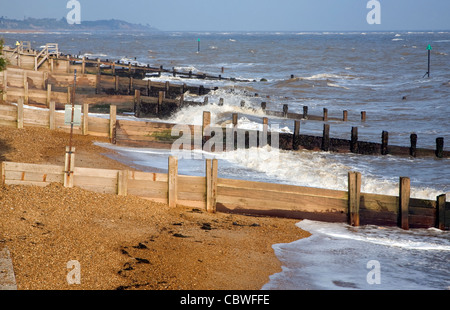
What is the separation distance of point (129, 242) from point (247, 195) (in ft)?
12.7

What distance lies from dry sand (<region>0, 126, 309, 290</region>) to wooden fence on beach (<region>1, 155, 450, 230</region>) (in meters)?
0.26

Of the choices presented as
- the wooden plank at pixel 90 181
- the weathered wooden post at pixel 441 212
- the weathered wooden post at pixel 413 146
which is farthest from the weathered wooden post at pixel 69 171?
the weathered wooden post at pixel 413 146

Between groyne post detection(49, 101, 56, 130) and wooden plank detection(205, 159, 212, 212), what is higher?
groyne post detection(49, 101, 56, 130)

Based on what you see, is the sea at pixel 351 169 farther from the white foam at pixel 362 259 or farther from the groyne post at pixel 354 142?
the groyne post at pixel 354 142

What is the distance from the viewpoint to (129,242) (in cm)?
1145

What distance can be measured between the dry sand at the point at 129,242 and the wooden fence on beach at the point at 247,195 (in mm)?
263

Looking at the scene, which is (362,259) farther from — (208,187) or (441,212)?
(208,187)

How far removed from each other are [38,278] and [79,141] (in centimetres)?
1296

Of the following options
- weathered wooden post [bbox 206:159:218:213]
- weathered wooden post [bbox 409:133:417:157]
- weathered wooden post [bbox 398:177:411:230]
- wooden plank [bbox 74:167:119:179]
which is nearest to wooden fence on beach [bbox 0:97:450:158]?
weathered wooden post [bbox 409:133:417:157]

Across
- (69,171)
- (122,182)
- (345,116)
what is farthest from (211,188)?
(345,116)

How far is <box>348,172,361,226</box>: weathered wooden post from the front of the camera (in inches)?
556

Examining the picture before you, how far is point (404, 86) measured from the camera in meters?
57.1

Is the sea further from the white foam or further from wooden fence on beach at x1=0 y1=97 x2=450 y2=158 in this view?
wooden fence on beach at x1=0 y1=97 x2=450 y2=158

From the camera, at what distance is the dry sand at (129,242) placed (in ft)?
31.9
